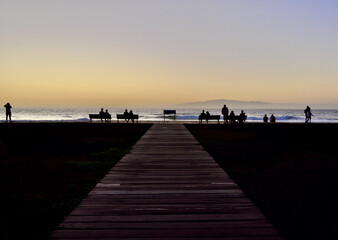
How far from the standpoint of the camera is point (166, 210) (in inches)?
176

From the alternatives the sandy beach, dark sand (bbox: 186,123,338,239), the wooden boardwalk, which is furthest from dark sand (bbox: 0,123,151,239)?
dark sand (bbox: 186,123,338,239)

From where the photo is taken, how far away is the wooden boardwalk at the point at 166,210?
369cm

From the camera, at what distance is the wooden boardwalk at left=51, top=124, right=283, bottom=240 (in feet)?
12.1

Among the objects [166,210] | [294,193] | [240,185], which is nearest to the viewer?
[166,210]

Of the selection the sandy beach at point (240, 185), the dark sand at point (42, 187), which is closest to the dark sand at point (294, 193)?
the sandy beach at point (240, 185)

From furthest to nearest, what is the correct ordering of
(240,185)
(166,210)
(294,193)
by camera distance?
(240,185) < (294,193) < (166,210)

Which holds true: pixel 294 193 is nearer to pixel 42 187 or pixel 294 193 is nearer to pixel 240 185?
pixel 240 185

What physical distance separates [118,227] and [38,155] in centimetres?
940

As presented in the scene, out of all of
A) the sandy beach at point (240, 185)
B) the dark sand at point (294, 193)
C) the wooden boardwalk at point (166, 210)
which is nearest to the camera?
the wooden boardwalk at point (166, 210)

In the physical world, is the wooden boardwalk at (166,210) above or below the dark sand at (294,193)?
above

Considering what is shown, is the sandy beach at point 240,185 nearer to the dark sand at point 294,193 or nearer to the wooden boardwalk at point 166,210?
the dark sand at point 294,193

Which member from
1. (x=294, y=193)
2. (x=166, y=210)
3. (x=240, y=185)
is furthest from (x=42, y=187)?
(x=294, y=193)

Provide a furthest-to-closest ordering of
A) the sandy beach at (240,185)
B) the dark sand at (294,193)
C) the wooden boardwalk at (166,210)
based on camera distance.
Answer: the sandy beach at (240,185) < the dark sand at (294,193) < the wooden boardwalk at (166,210)

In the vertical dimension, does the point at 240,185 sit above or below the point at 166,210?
below
